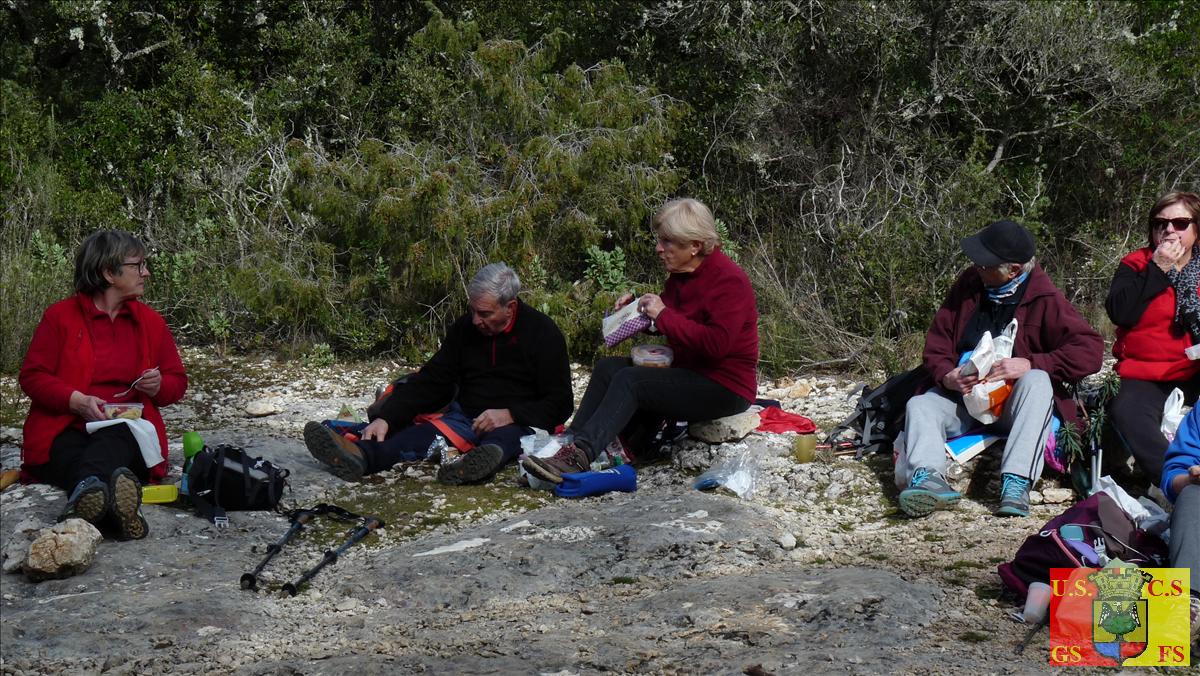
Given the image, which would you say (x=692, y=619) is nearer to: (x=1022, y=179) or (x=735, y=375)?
(x=735, y=375)

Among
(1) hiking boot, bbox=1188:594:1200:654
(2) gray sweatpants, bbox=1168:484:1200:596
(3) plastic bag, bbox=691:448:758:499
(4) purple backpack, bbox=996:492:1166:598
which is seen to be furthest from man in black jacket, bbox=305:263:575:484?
(1) hiking boot, bbox=1188:594:1200:654

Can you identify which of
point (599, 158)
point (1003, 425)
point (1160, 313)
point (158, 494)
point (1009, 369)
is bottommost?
point (158, 494)

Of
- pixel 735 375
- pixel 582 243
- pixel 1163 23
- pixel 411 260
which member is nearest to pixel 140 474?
pixel 735 375

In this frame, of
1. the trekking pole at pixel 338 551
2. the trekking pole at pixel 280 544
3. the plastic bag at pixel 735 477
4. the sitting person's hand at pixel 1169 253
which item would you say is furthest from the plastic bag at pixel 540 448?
the sitting person's hand at pixel 1169 253

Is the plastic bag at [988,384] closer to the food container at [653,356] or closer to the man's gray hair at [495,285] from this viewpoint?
the food container at [653,356]

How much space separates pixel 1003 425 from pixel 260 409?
4863 mm

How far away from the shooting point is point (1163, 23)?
10609 mm

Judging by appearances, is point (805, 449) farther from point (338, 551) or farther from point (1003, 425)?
point (338, 551)

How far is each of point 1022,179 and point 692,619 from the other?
314 inches

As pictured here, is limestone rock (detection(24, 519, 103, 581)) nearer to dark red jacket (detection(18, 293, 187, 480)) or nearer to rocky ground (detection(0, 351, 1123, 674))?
rocky ground (detection(0, 351, 1123, 674))

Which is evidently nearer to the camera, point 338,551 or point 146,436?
point 338,551

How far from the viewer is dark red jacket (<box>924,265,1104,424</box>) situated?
543 centimetres

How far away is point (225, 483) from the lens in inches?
218

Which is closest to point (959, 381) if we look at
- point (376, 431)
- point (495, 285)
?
point (495, 285)
